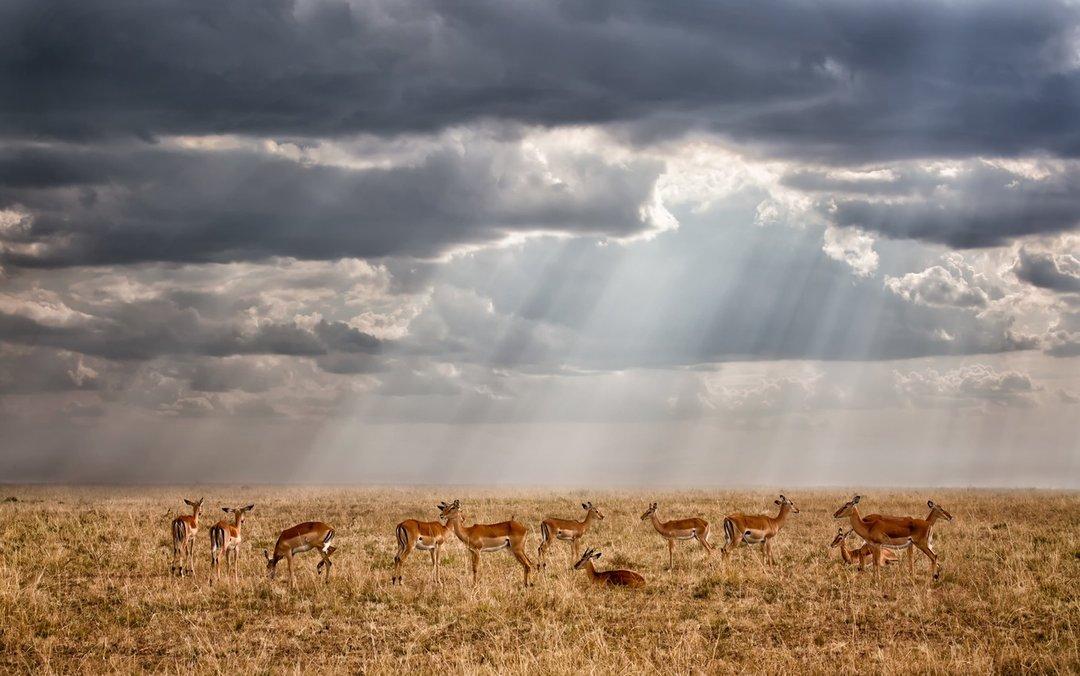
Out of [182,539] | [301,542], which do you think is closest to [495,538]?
[301,542]

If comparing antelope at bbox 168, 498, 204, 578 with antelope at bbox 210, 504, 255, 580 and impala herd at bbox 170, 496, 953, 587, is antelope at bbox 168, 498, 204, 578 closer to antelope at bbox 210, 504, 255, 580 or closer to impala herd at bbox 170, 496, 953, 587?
impala herd at bbox 170, 496, 953, 587

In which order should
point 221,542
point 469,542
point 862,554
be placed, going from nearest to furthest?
point 221,542 < point 469,542 < point 862,554

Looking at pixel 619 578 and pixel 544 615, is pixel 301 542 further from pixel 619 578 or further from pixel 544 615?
pixel 619 578

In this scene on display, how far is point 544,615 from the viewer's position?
16.2 metres

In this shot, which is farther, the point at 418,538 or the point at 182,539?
the point at 182,539

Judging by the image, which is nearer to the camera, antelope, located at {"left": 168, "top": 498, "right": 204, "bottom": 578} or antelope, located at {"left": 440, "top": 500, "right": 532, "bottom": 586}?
antelope, located at {"left": 440, "top": 500, "right": 532, "bottom": 586}

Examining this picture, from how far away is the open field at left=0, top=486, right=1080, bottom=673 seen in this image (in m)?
13.3

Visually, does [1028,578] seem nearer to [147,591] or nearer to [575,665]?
[575,665]

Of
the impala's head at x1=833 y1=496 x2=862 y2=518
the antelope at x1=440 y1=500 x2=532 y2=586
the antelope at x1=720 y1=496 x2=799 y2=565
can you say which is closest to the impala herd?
the antelope at x1=440 y1=500 x2=532 y2=586

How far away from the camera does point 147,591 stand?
1825cm

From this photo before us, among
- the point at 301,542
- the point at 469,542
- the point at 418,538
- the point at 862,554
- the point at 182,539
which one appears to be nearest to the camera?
the point at 301,542

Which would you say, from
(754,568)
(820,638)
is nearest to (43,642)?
(820,638)

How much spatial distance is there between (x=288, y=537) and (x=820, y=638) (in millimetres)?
11071

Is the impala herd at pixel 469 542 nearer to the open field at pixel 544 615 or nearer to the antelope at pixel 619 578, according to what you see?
the antelope at pixel 619 578
